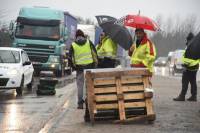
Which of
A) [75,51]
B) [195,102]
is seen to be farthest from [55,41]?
[75,51]

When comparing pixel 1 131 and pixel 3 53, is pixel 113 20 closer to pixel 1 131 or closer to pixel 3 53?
pixel 1 131

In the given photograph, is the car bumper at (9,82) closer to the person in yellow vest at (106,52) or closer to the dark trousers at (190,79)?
the dark trousers at (190,79)

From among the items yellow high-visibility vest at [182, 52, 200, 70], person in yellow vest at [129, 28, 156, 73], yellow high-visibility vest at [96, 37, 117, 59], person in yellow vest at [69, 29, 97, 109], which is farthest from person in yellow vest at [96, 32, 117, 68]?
yellow high-visibility vest at [182, 52, 200, 70]

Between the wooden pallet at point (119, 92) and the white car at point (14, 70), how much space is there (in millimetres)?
8332

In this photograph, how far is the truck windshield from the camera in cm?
3284

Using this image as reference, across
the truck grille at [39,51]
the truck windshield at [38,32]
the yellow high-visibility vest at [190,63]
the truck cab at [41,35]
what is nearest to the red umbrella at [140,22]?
the yellow high-visibility vest at [190,63]

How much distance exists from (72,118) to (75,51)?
78.5 inches

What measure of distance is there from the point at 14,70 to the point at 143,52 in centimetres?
790

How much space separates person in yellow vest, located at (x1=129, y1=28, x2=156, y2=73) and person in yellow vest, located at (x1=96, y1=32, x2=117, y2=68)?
694 mm

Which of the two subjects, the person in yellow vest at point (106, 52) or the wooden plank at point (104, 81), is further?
the person in yellow vest at point (106, 52)

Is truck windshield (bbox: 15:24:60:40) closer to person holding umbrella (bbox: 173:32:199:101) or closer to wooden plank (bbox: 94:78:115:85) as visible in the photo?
person holding umbrella (bbox: 173:32:199:101)

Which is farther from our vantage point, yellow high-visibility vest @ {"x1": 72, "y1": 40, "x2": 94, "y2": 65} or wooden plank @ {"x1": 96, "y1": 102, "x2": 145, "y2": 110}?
yellow high-visibility vest @ {"x1": 72, "y1": 40, "x2": 94, "y2": 65}

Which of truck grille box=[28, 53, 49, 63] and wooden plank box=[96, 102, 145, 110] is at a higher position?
wooden plank box=[96, 102, 145, 110]

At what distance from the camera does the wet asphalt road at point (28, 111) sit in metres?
12.4
